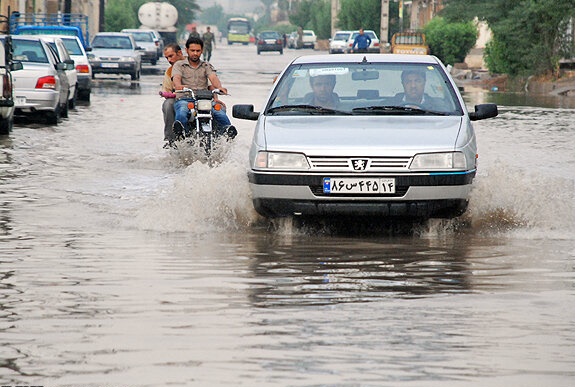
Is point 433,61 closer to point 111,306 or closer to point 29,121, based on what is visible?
point 111,306

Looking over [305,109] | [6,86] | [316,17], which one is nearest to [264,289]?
[305,109]

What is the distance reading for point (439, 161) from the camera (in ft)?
34.3

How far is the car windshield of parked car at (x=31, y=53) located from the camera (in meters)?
24.9

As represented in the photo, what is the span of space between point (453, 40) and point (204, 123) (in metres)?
44.5

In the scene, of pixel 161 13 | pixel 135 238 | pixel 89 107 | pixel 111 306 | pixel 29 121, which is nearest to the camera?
pixel 111 306

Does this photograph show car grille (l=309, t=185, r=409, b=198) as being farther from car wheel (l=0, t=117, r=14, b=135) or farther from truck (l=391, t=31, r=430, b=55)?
truck (l=391, t=31, r=430, b=55)

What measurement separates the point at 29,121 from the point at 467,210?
49.0 feet

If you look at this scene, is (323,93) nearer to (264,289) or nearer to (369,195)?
(369,195)

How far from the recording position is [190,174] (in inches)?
503

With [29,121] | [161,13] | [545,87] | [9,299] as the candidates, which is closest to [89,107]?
[29,121]

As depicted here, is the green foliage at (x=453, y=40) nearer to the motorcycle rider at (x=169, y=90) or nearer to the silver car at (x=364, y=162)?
the motorcycle rider at (x=169, y=90)

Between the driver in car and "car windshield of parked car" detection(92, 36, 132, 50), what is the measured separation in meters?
35.5

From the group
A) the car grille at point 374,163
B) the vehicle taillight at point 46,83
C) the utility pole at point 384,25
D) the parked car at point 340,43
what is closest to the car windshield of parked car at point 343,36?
the parked car at point 340,43

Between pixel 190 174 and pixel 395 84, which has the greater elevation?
pixel 395 84
